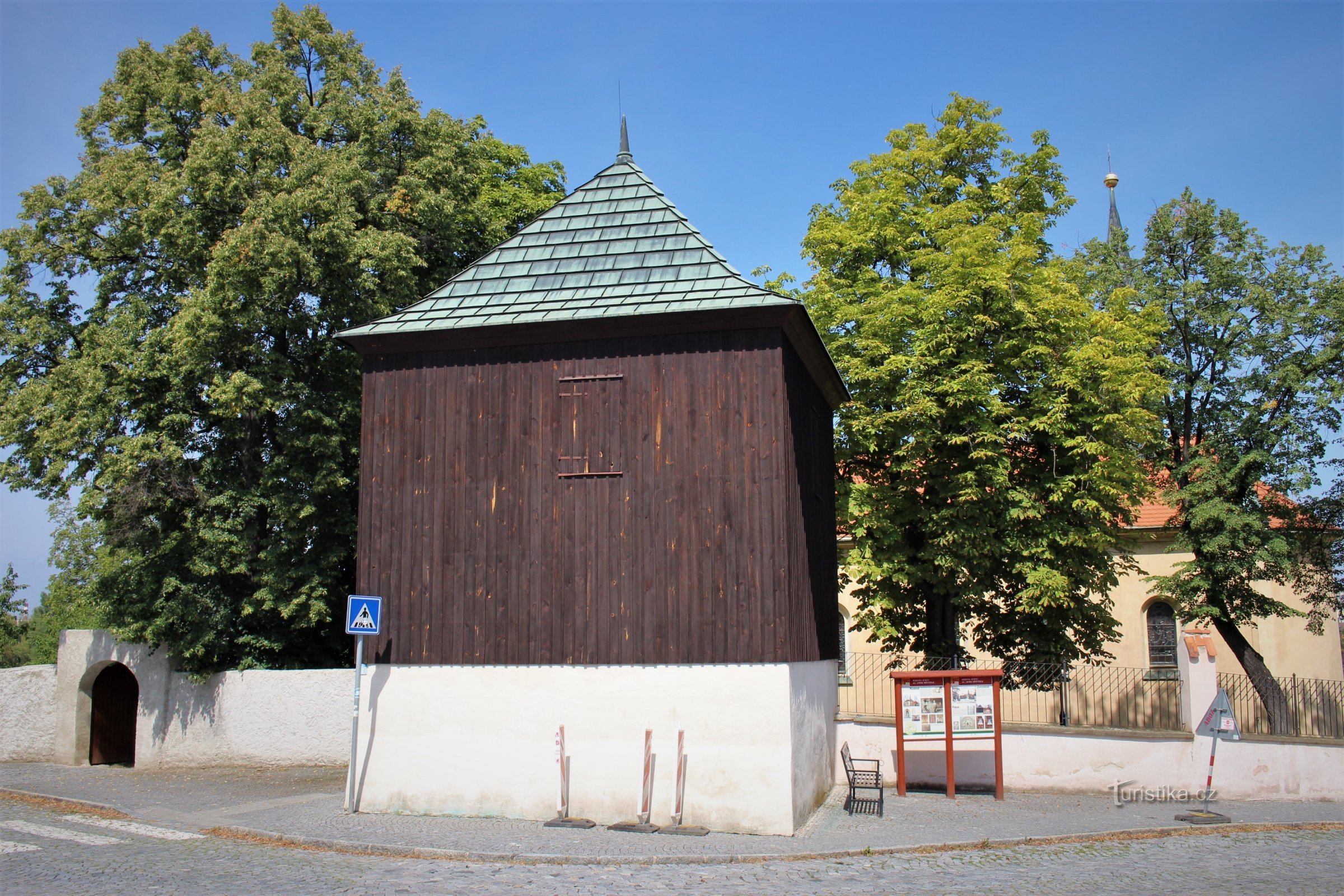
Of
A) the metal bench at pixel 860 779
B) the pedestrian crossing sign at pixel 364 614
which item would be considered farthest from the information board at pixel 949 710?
the pedestrian crossing sign at pixel 364 614

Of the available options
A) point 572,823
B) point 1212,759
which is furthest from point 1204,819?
point 572,823

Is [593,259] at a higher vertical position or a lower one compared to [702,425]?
higher

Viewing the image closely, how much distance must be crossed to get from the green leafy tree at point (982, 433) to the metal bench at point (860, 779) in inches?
120

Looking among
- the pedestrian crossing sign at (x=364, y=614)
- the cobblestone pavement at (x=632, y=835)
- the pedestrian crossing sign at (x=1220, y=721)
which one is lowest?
the cobblestone pavement at (x=632, y=835)

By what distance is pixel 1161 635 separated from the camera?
26.4 m

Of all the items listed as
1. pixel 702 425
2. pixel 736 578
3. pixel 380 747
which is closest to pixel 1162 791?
pixel 736 578

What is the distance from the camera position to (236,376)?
18.5 metres

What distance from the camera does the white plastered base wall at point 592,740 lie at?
1219cm

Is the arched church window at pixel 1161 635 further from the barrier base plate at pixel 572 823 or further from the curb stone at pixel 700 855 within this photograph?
the barrier base plate at pixel 572 823

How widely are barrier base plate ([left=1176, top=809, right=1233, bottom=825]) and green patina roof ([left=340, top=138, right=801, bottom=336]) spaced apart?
27.6 feet

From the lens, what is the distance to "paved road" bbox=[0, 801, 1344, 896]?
366 inches

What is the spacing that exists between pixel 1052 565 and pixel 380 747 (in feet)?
39.2

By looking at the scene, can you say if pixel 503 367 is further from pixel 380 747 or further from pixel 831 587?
pixel 831 587

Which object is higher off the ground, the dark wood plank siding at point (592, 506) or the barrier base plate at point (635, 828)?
the dark wood plank siding at point (592, 506)
